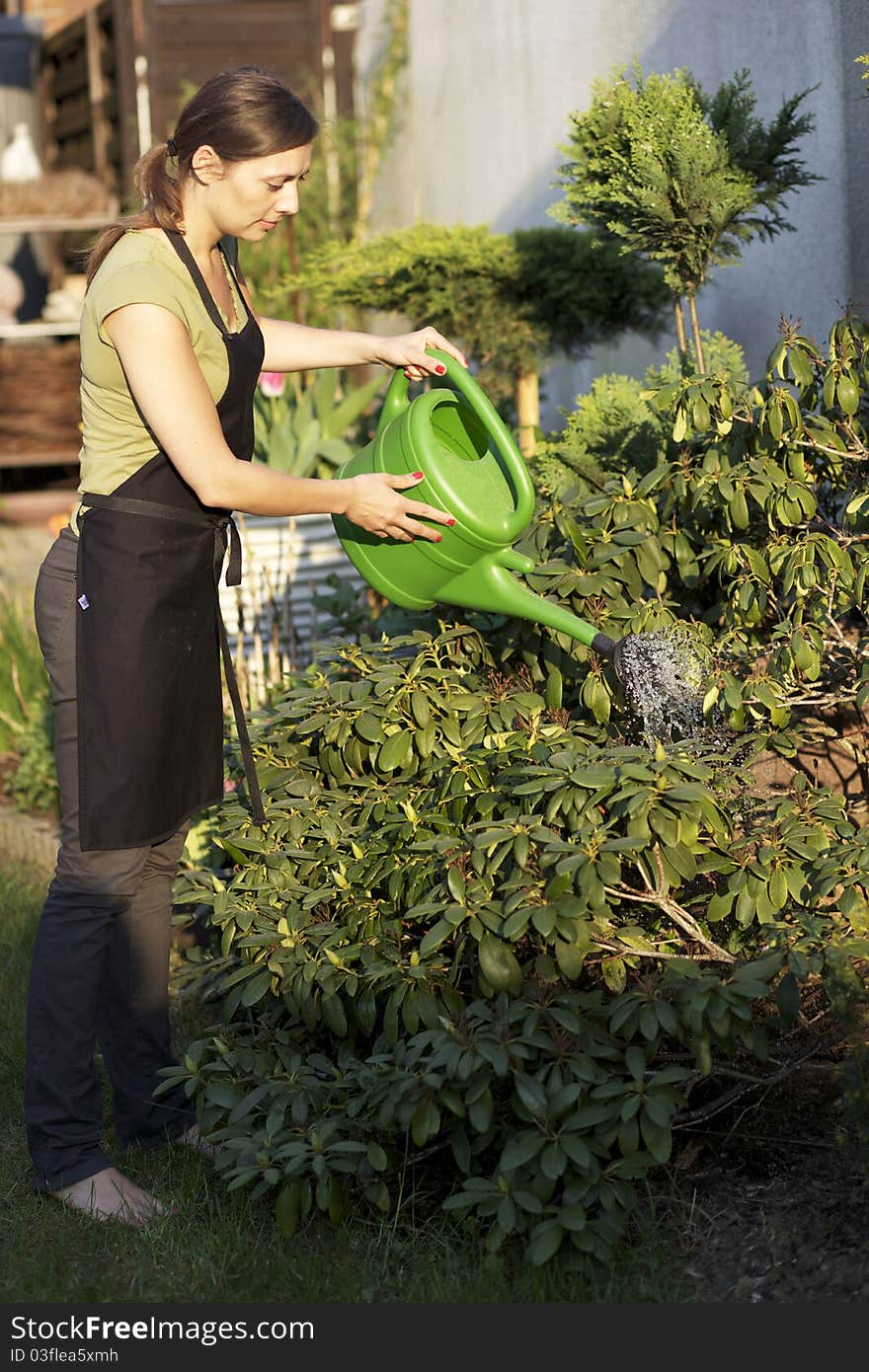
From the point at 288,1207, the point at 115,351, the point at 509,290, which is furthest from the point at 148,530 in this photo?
the point at 509,290

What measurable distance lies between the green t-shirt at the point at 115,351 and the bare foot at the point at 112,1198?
1.04 metres

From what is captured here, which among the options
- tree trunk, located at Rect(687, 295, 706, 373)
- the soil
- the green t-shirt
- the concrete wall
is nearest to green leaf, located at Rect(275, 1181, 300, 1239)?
the soil

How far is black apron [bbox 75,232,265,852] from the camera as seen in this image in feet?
7.93

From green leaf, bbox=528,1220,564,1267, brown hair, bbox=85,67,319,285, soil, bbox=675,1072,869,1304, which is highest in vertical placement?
brown hair, bbox=85,67,319,285

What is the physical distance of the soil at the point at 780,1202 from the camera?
210 cm

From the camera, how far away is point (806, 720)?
2.91 metres

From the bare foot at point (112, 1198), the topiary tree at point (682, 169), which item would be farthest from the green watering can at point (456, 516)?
the bare foot at point (112, 1198)

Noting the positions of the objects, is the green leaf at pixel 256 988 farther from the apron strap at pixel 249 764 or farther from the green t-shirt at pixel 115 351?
the green t-shirt at pixel 115 351

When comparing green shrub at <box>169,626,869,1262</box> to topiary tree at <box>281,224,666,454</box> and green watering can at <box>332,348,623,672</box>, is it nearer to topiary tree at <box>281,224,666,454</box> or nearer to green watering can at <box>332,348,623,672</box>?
green watering can at <box>332,348,623,672</box>

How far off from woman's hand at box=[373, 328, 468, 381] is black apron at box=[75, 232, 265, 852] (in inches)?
9.7

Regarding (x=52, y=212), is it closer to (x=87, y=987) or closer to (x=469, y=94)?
(x=469, y=94)

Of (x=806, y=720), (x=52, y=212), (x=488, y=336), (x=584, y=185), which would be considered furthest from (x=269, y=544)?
(x=52, y=212)

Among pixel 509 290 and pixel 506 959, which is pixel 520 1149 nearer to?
pixel 506 959

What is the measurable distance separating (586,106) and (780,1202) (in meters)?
3.45
